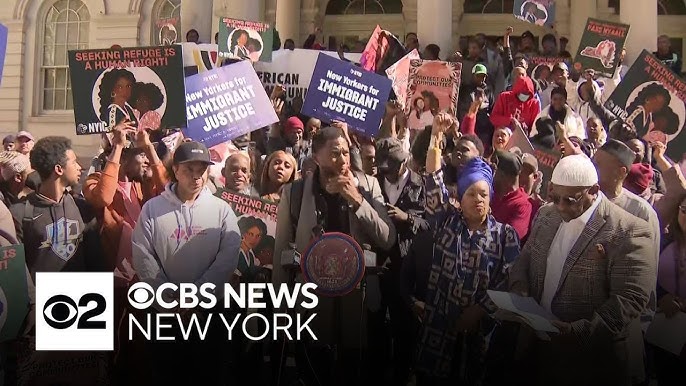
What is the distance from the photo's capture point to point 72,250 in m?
4.99

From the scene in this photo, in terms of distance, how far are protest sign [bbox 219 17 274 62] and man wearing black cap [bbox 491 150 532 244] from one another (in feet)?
14.5

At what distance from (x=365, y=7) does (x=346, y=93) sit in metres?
14.5

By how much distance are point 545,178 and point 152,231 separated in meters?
2.75

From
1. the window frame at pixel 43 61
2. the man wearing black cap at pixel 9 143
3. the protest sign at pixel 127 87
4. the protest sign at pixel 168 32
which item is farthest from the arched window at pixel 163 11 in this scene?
the protest sign at pixel 127 87

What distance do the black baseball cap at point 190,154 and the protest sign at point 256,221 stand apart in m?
0.49

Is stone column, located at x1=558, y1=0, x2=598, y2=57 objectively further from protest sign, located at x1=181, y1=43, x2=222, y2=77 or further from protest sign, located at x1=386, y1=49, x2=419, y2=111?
protest sign, located at x1=386, y1=49, x2=419, y2=111

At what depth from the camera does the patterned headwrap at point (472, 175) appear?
4609 mm

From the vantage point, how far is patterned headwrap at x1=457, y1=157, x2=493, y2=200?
15.1ft

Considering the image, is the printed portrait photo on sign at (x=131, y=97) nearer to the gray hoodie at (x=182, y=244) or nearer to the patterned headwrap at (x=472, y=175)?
the gray hoodie at (x=182, y=244)

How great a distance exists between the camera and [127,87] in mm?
5844

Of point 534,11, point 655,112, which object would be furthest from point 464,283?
point 534,11

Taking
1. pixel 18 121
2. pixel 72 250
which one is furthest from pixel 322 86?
pixel 18 121

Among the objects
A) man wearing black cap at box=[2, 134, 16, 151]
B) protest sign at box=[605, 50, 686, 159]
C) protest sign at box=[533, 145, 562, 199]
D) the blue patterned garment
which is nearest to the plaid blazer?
the blue patterned garment

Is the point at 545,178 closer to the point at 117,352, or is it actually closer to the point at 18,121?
the point at 117,352
